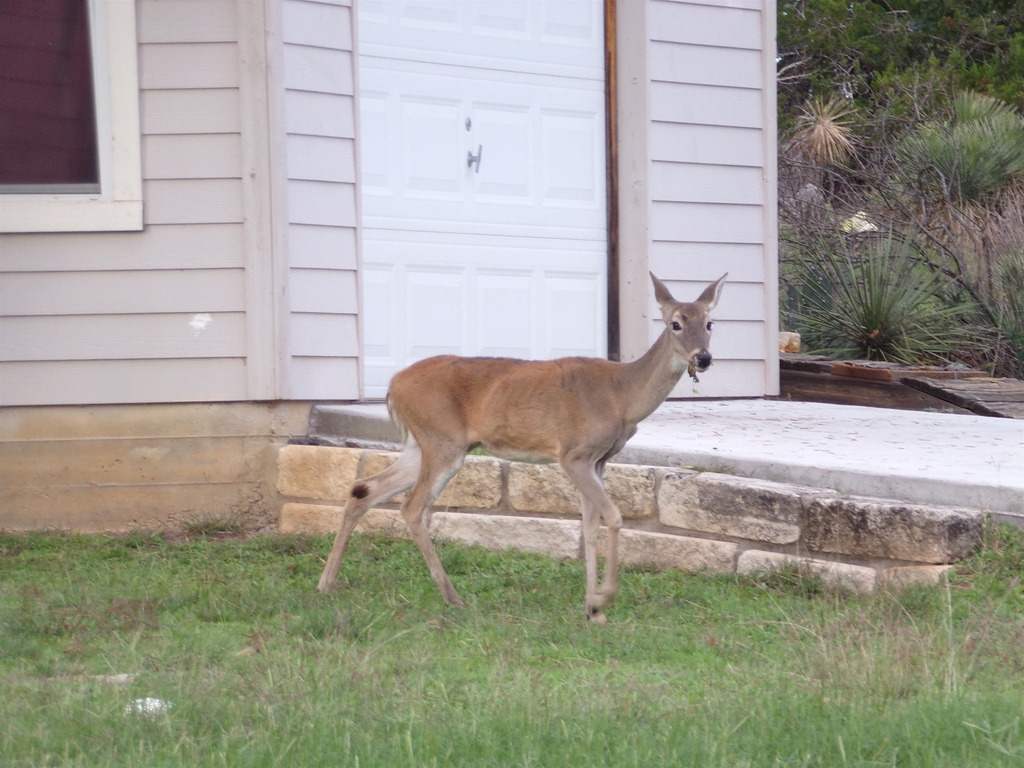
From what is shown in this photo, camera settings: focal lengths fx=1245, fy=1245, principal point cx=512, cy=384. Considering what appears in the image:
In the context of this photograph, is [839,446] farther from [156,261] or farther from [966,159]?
[966,159]

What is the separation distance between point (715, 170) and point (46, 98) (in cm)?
420

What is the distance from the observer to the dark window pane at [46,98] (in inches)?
277

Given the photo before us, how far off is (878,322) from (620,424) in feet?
20.8

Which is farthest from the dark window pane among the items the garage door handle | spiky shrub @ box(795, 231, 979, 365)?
spiky shrub @ box(795, 231, 979, 365)

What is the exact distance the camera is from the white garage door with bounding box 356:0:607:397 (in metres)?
7.58

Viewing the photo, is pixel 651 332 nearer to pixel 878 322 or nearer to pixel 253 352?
pixel 253 352

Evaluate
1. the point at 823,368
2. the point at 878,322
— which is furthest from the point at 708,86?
the point at 878,322

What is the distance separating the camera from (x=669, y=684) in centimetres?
383

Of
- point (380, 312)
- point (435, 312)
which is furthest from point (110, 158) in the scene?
point (435, 312)

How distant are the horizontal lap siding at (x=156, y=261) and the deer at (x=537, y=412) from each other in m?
2.08

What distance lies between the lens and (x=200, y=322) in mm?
7086

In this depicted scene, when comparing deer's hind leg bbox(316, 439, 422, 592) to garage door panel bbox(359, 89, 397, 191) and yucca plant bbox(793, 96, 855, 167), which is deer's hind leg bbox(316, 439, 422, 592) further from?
yucca plant bbox(793, 96, 855, 167)

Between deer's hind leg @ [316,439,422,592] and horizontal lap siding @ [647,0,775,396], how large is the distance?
2.89 metres

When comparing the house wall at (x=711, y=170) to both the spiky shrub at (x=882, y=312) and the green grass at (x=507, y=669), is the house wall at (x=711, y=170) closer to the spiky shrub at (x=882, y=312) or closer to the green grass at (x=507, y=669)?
the spiky shrub at (x=882, y=312)
